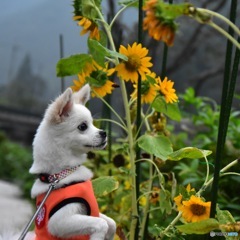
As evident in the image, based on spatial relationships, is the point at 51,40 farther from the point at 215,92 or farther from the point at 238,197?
the point at 238,197

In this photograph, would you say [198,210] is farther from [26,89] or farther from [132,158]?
[26,89]

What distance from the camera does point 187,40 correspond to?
694 cm

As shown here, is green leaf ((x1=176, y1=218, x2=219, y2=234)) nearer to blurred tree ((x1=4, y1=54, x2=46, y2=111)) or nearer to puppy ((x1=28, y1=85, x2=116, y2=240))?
puppy ((x1=28, y1=85, x2=116, y2=240))

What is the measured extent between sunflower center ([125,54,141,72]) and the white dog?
0.50ft

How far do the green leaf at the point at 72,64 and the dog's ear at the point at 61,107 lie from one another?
176mm

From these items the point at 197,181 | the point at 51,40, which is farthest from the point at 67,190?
the point at 51,40

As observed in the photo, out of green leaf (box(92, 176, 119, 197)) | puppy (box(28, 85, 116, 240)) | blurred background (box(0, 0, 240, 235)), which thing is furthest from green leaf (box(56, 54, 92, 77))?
blurred background (box(0, 0, 240, 235))

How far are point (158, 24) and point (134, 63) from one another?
0.41 m

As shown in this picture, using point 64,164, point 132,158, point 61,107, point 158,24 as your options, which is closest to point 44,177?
point 64,164

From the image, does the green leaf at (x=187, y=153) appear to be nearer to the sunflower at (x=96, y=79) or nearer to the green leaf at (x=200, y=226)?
the green leaf at (x=200, y=226)

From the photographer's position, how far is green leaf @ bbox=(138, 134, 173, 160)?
1.23m

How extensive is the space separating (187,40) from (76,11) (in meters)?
5.83

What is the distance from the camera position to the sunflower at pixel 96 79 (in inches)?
53.9

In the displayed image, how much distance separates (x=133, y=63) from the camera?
1251 millimetres
